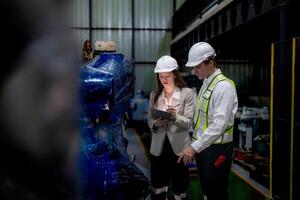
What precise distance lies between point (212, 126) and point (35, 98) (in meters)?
2.37

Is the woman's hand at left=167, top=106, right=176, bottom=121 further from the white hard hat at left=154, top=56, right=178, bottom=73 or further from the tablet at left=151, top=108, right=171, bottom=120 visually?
the white hard hat at left=154, top=56, right=178, bottom=73

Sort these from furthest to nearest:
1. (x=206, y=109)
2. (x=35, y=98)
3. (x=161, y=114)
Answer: (x=161, y=114)
(x=206, y=109)
(x=35, y=98)

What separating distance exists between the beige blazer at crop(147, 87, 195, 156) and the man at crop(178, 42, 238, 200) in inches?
20.4

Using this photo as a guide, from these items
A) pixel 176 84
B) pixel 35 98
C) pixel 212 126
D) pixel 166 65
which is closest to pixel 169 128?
pixel 176 84

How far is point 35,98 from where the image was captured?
2.23 ft

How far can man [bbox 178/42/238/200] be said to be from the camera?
295 centimetres

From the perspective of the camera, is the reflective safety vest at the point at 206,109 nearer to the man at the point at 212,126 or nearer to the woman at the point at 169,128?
the man at the point at 212,126

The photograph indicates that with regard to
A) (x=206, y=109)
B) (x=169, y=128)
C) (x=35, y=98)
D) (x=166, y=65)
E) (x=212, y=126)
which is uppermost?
(x=166, y=65)

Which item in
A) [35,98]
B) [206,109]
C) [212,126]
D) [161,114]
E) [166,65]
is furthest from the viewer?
[166,65]

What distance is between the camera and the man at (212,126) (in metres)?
2.95

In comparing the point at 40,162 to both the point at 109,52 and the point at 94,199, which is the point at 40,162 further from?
the point at 109,52

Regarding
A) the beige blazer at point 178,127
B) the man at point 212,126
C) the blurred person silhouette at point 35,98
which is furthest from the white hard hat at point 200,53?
the blurred person silhouette at point 35,98

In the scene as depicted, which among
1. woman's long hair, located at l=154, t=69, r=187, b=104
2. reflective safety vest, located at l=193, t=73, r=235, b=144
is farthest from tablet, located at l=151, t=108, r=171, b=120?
reflective safety vest, located at l=193, t=73, r=235, b=144

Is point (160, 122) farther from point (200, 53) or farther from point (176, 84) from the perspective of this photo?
point (200, 53)
